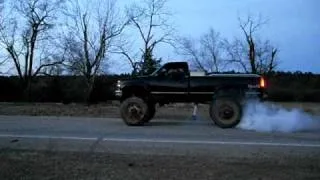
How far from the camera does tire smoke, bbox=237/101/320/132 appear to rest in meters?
16.8

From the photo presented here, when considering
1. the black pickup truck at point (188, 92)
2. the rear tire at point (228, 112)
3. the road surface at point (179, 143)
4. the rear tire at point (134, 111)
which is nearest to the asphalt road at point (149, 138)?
the road surface at point (179, 143)

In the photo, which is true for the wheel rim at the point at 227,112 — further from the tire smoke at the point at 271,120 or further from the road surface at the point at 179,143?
the road surface at the point at 179,143

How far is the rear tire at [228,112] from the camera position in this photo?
56.5 feet

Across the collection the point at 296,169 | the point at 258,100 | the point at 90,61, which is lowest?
the point at 296,169

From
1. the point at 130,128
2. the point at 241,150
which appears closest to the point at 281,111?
the point at 130,128

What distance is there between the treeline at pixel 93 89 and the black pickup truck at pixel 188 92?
67.5 ft

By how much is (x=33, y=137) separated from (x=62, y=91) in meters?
32.2

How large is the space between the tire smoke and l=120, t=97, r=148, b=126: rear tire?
2.83m

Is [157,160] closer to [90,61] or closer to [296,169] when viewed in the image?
[296,169]

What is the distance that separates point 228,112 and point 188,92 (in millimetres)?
1409

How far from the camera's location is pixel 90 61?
42.8 metres

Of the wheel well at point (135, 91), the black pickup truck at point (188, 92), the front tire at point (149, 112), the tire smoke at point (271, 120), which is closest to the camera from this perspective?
the tire smoke at point (271, 120)

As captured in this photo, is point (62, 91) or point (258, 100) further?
point (62, 91)

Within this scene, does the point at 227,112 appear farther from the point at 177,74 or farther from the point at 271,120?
the point at 177,74
